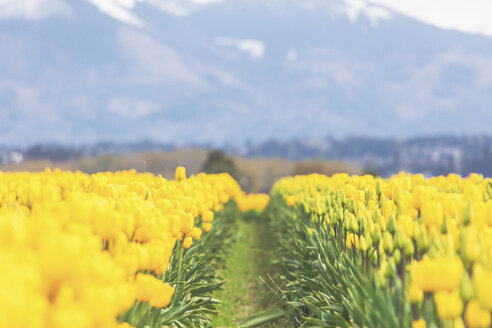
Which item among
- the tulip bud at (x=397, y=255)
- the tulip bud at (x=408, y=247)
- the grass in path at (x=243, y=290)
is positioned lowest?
the grass in path at (x=243, y=290)

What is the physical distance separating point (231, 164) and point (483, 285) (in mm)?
43213

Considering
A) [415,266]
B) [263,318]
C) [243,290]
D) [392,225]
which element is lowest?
[243,290]

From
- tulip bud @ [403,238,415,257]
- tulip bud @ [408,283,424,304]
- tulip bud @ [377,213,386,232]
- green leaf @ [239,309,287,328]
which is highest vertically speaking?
tulip bud @ [377,213,386,232]

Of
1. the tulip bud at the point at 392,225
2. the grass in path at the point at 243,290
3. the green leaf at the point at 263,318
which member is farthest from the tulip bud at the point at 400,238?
the green leaf at the point at 263,318

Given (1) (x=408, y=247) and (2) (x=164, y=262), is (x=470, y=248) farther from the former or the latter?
(2) (x=164, y=262)

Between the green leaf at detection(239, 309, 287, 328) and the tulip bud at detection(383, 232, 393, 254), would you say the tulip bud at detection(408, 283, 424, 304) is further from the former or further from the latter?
the green leaf at detection(239, 309, 287, 328)

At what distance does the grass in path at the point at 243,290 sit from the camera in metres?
7.59

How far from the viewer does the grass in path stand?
7.59 metres

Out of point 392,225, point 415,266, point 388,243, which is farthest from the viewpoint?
point 392,225

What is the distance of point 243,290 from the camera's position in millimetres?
9602

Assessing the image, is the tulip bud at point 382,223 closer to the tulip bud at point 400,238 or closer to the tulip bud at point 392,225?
the tulip bud at point 392,225

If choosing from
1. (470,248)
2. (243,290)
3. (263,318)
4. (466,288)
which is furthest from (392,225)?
(243,290)

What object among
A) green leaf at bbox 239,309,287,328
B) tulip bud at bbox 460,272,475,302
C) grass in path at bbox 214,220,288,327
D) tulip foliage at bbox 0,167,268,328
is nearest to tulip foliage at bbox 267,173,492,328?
tulip bud at bbox 460,272,475,302

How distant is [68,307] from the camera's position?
5.41 feet
